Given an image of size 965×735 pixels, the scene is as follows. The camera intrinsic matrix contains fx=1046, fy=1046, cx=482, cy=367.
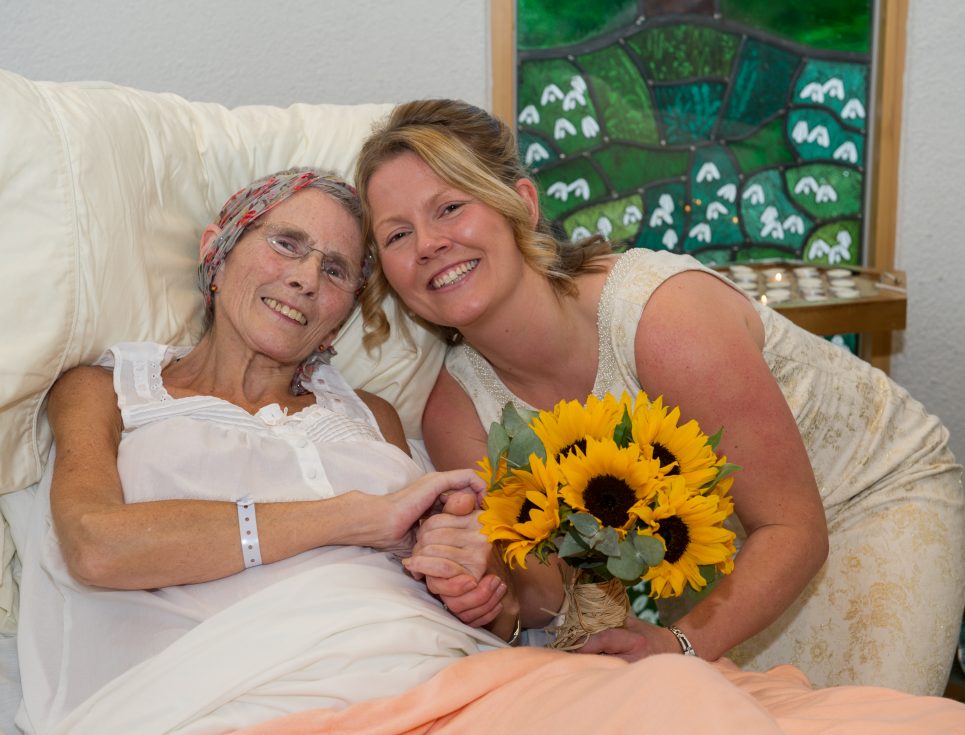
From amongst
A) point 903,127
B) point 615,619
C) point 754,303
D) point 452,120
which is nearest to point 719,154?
point 903,127

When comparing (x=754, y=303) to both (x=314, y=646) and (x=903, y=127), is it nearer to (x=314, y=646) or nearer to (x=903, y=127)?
(x=314, y=646)

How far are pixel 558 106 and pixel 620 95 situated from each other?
0.55 ft

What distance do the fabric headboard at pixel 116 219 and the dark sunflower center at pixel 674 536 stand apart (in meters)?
0.86

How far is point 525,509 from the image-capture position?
121cm

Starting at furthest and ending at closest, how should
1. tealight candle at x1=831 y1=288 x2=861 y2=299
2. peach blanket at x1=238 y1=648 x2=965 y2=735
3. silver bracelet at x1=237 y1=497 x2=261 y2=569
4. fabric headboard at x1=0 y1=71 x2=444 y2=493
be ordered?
tealight candle at x1=831 y1=288 x2=861 y2=299, fabric headboard at x1=0 y1=71 x2=444 y2=493, silver bracelet at x1=237 y1=497 x2=261 y2=569, peach blanket at x1=238 y1=648 x2=965 y2=735

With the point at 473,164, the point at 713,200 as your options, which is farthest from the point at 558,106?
the point at 473,164

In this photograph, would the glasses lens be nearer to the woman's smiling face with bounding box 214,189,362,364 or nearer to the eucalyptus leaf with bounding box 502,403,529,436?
the woman's smiling face with bounding box 214,189,362,364

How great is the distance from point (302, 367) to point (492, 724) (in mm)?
807

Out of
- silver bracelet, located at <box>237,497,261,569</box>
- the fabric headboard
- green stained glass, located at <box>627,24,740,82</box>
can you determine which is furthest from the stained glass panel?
silver bracelet, located at <box>237,497,261,569</box>

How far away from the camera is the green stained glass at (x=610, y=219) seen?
2.75 m

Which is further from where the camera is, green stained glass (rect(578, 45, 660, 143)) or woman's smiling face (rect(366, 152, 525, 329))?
green stained glass (rect(578, 45, 660, 143))

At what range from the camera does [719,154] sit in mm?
2775

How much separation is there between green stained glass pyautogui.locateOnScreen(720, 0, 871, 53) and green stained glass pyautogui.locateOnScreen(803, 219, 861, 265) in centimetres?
47

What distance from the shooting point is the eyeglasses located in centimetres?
170
